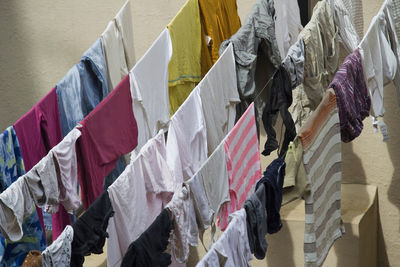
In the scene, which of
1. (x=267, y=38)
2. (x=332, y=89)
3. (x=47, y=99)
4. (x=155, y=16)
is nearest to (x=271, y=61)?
(x=267, y=38)

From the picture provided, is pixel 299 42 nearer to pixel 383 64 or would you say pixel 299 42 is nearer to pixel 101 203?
pixel 383 64

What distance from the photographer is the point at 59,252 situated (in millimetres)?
3883

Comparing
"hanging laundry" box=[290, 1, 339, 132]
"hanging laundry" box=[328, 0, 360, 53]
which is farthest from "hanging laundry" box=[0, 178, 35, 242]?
"hanging laundry" box=[328, 0, 360, 53]

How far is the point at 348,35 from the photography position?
18.7 ft

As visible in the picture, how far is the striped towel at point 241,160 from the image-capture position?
4.71 meters

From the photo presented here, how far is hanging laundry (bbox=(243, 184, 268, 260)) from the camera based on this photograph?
13.8 ft

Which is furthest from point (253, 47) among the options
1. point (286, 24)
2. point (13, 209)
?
point (13, 209)

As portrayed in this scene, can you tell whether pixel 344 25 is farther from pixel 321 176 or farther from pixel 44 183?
pixel 44 183

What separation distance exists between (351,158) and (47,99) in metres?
3.05

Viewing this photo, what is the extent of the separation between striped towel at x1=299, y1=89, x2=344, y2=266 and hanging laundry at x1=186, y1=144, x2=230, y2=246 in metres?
0.51

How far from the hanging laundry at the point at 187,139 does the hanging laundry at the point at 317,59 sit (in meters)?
0.93

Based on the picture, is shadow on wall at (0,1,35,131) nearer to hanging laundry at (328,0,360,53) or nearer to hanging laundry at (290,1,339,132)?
hanging laundry at (290,1,339,132)

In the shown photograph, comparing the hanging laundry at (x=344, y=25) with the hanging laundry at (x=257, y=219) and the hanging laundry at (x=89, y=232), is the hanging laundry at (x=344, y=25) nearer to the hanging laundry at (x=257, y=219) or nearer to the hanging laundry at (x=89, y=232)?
the hanging laundry at (x=257, y=219)

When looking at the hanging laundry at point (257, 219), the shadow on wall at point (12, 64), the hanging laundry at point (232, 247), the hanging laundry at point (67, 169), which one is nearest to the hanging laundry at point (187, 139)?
the hanging laundry at point (67, 169)
